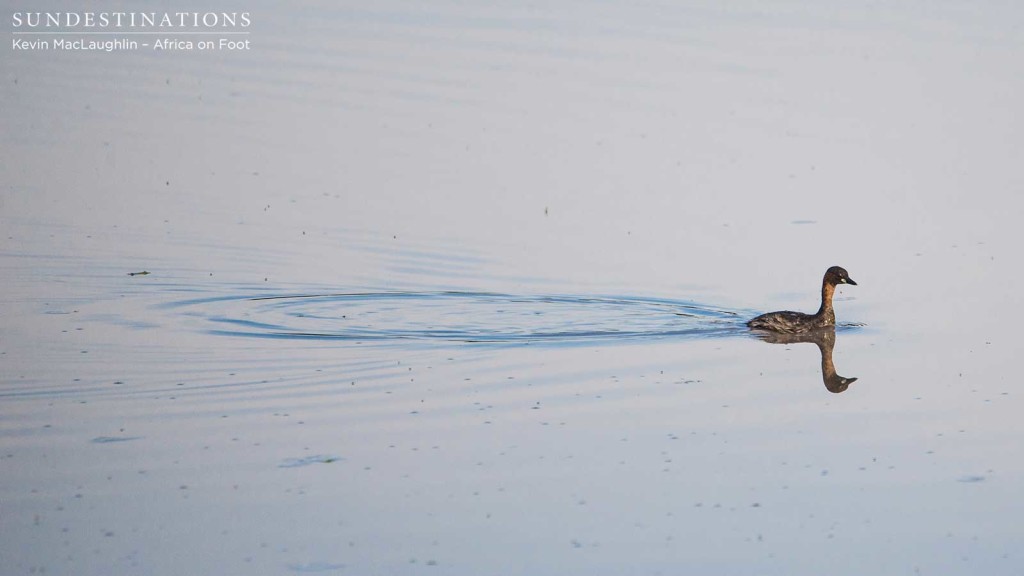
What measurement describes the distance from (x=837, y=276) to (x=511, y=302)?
310cm

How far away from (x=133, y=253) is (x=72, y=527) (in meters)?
7.34

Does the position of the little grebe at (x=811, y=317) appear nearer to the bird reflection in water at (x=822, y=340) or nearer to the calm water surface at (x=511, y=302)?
the bird reflection in water at (x=822, y=340)

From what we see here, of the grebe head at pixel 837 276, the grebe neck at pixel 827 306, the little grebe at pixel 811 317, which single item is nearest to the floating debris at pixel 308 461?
the little grebe at pixel 811 317

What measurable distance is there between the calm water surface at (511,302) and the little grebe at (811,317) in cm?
29

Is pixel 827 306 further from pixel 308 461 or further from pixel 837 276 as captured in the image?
pixel 308 461

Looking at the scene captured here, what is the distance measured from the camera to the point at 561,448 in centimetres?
1048

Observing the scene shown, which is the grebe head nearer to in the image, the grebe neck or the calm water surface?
the grebe neck

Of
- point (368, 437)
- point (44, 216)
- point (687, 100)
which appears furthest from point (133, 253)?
point (687, 100)

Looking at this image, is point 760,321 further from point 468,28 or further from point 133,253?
point 468,28

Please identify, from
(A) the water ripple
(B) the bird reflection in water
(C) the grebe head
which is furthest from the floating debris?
(C) the grebe head

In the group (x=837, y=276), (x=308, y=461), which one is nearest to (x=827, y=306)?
(x=837, y=276)

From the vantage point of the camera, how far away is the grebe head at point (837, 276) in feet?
49.3

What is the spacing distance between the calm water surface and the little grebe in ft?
0.96

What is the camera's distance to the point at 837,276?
15039mm
